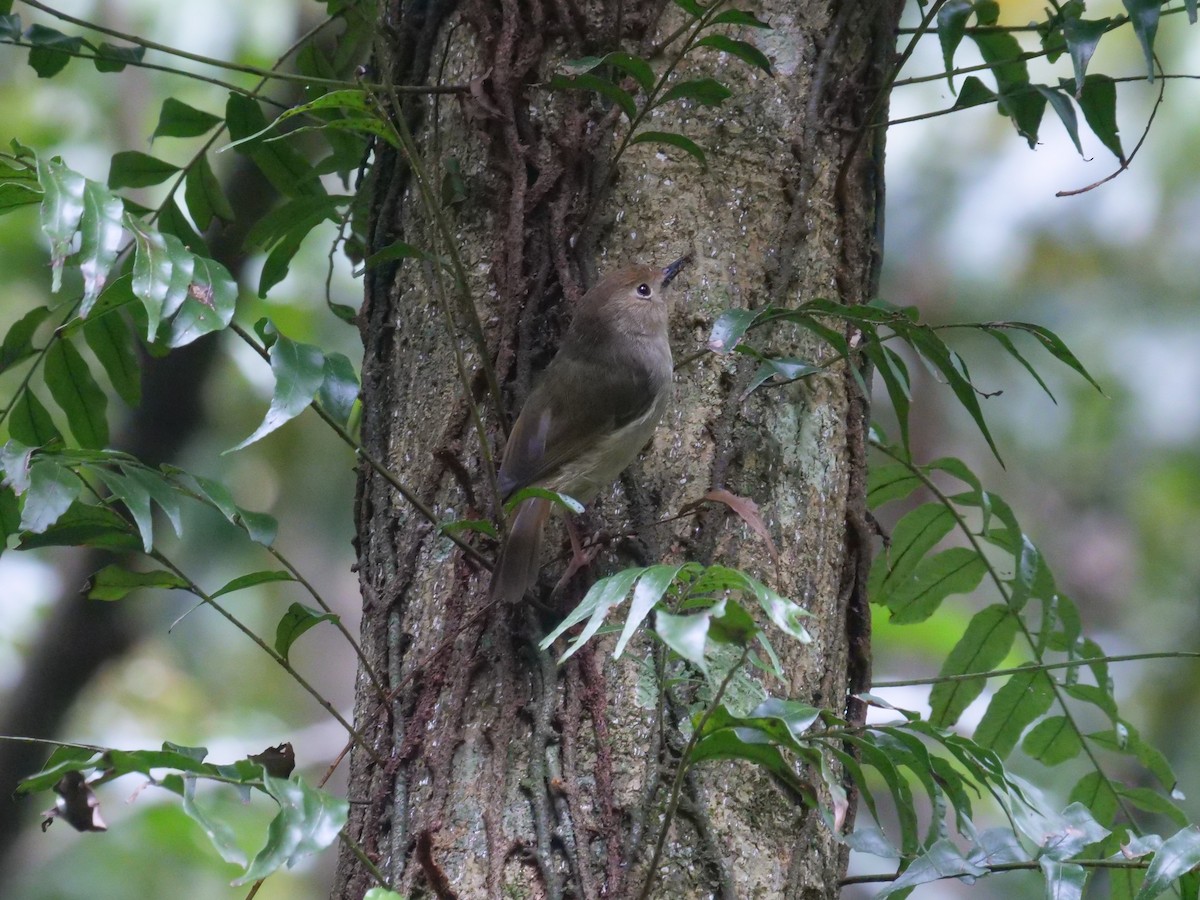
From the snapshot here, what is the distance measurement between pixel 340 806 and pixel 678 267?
Result: 1366 millimetres

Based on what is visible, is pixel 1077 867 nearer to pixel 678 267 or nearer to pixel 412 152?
pixel 678 267

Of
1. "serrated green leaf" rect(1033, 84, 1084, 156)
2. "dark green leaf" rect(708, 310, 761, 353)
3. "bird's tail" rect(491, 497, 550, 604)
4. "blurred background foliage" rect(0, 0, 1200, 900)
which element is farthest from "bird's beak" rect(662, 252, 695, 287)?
"blurred background foliage" rect(0, 0, 1200, 900)

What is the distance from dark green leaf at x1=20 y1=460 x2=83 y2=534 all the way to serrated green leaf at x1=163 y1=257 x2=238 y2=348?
1.02ft

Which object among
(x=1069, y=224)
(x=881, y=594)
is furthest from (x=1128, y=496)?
(x=881, y=594)

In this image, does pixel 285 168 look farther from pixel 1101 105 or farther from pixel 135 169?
pixel 1101 105

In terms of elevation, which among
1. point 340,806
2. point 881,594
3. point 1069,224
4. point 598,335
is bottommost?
point 340,806

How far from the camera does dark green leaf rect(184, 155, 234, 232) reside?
11.1ft

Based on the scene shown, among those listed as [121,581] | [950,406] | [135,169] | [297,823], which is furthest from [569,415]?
[950,406]

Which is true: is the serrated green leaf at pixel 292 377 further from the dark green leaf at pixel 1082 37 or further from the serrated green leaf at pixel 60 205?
the dark green leaf at pixel 1082 37

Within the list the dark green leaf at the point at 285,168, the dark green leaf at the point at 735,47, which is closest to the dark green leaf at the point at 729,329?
the dark green leaf at the point at 735,47

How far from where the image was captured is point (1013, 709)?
10.1 feet

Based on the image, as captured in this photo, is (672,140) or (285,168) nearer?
(672,140)

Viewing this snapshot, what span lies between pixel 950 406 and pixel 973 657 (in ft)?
21.8

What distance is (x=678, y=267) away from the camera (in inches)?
104
